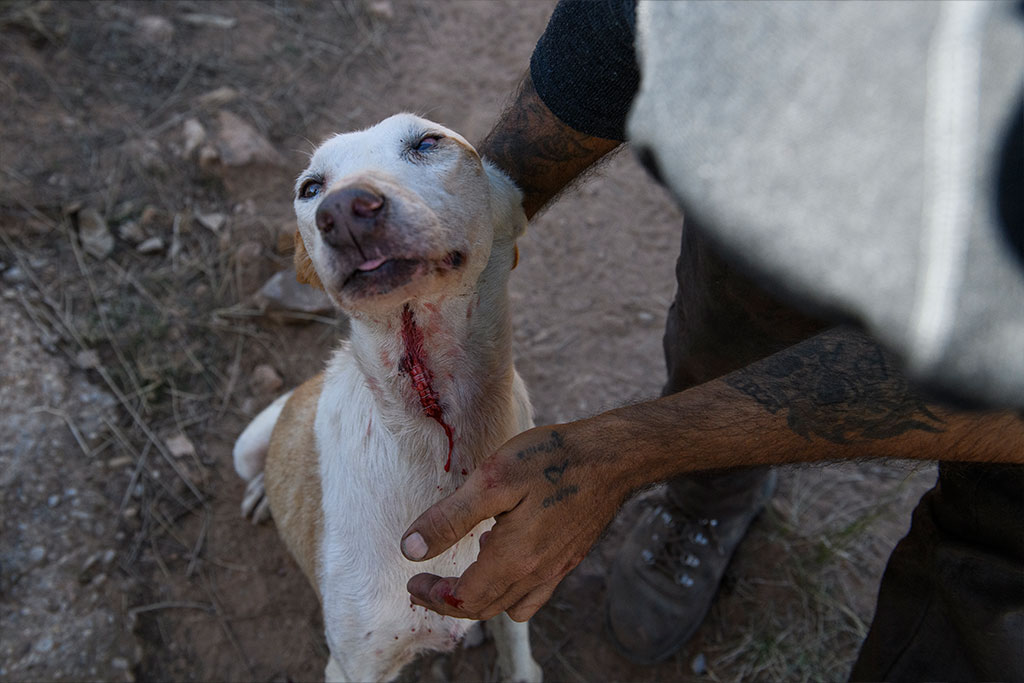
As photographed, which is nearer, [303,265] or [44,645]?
[303,265]

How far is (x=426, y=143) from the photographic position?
155 cm

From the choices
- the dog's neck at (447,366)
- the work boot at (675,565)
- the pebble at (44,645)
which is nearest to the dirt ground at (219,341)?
the pebble at (44,645)

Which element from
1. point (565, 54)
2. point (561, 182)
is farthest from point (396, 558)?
point (565, 54)

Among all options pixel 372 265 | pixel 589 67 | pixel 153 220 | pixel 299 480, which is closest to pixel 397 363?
pixel 372 265

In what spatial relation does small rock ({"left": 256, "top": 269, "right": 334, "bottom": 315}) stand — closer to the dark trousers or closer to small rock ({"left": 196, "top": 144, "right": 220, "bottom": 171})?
small rock ({"left": 196, "top": 144, "right": 220, "bottom": 171})

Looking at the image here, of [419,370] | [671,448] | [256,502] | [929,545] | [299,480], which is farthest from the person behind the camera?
[256,502]

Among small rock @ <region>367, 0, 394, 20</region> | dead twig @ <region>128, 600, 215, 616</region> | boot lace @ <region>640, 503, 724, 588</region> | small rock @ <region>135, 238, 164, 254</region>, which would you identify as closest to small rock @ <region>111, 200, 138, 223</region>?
small rock @ <region>135, 238, 164, 254</region>

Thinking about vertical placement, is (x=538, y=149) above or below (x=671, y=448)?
above

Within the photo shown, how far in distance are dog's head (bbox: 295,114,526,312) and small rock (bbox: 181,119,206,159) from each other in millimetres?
2323

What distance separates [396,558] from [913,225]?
1424 millimetres

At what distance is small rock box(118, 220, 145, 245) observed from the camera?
11.0 feet

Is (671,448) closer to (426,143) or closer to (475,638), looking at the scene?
(426,143)

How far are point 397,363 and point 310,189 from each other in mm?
473

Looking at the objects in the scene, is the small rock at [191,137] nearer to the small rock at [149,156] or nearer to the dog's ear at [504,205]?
the small rock at [149,156]
